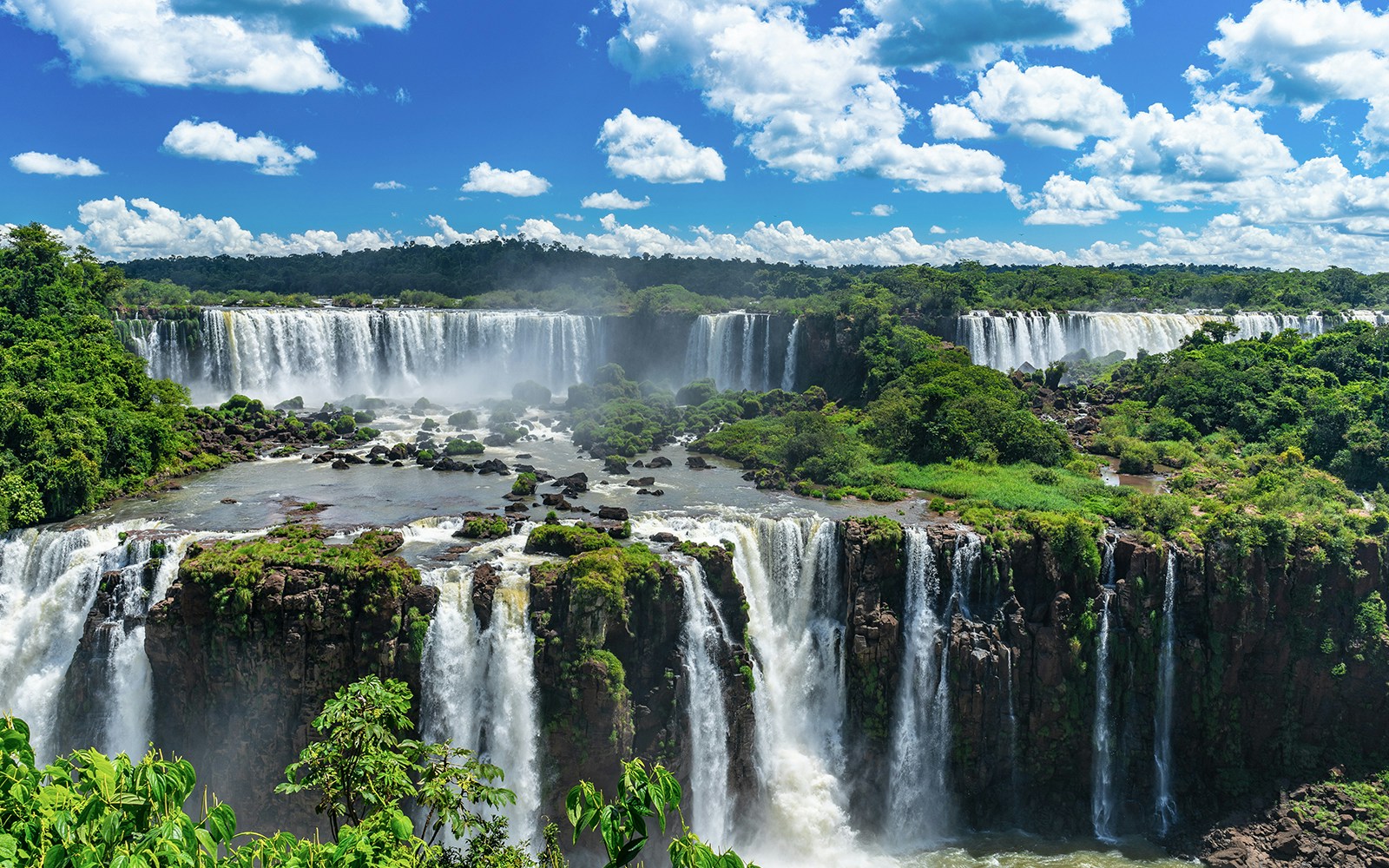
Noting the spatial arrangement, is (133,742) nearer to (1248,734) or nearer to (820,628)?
(820,628)

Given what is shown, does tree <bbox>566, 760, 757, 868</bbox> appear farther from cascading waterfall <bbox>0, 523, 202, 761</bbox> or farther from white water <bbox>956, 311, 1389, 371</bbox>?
white water <bbox>956, 311, 1389, 371</bbox>

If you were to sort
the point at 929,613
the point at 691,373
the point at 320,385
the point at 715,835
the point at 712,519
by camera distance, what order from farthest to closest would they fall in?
1. the point at 691,373
2. the point at 320,385
3. the point at 712,519
4. the point at 929,613
5. the point at 715,835

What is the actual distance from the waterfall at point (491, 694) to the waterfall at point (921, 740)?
971 cm

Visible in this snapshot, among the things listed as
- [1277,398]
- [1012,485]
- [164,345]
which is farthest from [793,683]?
[164,345]

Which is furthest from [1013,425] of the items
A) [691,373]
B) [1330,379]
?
[691,373]

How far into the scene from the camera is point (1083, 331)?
5947 centimetres

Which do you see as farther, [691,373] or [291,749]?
[691,373]

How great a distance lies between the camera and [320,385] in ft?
172

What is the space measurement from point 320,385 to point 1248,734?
46.8 meters

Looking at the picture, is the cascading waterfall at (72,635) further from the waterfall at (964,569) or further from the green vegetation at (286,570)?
the waterfall at (964,569)

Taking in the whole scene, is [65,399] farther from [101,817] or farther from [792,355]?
[792,355]

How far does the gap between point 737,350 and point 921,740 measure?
34733 mm

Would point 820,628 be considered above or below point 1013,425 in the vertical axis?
below

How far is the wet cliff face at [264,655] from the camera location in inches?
824
